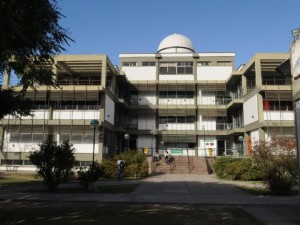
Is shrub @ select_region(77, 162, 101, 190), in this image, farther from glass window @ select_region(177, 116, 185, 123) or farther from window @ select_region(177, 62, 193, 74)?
window @ select_region(177, 62, 193, 74)

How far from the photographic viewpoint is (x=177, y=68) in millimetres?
46969

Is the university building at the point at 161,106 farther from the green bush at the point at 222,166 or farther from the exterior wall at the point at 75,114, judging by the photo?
the green bush at the point at 222,166

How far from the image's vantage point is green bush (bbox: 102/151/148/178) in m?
27.2

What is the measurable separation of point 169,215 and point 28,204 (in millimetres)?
5820

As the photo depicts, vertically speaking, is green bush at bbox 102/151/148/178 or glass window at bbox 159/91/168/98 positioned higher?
glass window at bbox 159/91/168/98

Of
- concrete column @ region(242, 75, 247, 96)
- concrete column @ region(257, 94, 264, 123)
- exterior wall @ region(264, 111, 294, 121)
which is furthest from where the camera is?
concrete column @ region(242, 75, 247, 96)

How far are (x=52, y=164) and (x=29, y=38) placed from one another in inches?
425

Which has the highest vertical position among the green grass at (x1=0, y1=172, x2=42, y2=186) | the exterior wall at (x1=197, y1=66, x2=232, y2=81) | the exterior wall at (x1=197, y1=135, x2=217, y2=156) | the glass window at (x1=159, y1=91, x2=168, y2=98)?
the exterior wall at (x1=197, y1=66, x2=232, y2=81)

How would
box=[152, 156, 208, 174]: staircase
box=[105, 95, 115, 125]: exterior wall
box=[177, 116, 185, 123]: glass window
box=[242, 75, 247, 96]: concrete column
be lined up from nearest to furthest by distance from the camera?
box=[152, 156, 208, 174]: staircase, box=[105, 95, 115, 125]: exterior wall, box=[242, 75, 247, 96]: concrete column, box=[177, 116, 185, 123]: glass window

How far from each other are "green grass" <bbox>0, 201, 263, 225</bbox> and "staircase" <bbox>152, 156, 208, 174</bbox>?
63.8ft

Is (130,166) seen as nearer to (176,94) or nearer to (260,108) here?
(260,108)

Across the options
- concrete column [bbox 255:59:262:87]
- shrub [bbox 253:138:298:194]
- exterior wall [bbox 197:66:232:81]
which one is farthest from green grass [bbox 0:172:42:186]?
exterior wall [bbox 197:66:232:81]

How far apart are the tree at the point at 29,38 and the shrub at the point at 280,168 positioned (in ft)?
39.6

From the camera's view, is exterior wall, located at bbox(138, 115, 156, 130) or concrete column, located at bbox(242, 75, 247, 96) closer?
concrete column, located at bbox(242, 75, 247, 96)
